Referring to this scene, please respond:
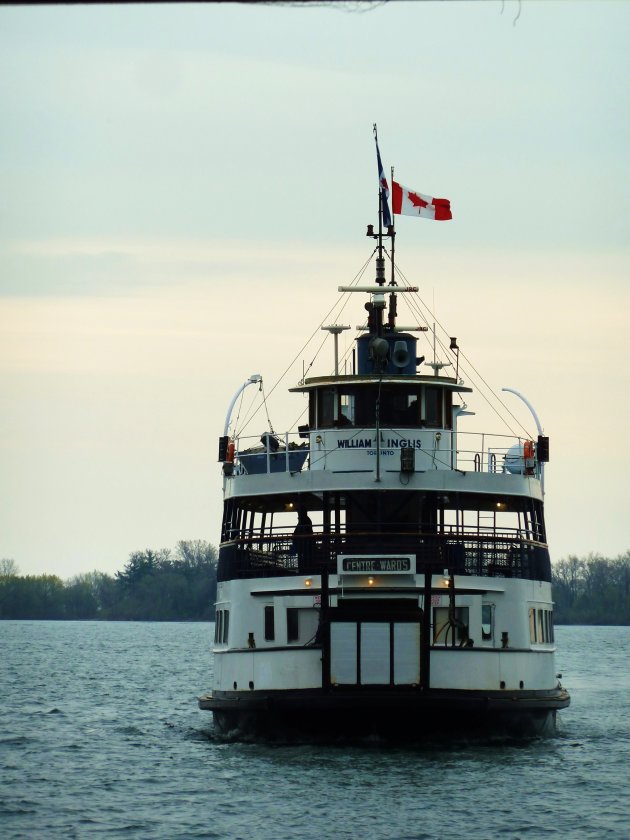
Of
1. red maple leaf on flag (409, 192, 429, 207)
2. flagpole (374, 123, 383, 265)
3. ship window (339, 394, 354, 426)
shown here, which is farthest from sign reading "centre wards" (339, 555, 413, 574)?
red maple leaf on flag (409, 192, 429, 207)

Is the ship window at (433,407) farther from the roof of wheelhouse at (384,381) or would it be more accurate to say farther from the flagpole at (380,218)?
the flagpole at (380,218)

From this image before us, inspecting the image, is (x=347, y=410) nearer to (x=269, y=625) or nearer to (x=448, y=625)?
(x=269, y=625)

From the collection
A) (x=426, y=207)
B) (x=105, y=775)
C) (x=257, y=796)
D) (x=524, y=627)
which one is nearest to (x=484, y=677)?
(x=524, y=627)

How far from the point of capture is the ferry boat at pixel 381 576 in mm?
28594

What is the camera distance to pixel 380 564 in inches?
1147

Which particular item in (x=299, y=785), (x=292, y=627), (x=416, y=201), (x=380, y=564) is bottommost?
(x=299, y=785)

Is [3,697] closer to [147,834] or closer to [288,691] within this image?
[288,691]

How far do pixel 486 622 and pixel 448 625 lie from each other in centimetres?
125

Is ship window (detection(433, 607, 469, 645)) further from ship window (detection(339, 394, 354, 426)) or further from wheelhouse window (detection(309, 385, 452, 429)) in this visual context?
ship window (detection(339, 394, 354, 426))

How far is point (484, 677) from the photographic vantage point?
96.7 ft

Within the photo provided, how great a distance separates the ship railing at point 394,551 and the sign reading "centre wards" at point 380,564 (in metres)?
0.32

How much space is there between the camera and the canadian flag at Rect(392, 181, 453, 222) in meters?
36.7

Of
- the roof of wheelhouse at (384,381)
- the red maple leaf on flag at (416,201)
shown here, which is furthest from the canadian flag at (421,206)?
the roof of wheelhouse at (384,381)

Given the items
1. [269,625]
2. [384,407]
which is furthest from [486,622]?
[384,407]
